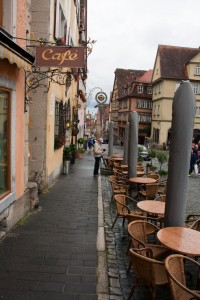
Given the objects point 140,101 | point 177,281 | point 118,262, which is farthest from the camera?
point 140,101

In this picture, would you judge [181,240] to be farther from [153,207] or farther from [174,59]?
[174,59]

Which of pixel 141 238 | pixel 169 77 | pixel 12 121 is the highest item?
pixel 169 77

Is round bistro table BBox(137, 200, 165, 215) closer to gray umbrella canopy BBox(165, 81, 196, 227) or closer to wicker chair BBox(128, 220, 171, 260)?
wicker chair BBox(128, 220, 171, 260)

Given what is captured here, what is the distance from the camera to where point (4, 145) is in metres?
6.64

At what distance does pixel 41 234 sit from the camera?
6.62 m

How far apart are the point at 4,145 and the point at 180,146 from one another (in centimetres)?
365

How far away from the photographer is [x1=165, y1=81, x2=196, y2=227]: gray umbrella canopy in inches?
193

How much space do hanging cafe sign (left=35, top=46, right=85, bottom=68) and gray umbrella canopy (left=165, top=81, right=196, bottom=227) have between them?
8.29ft

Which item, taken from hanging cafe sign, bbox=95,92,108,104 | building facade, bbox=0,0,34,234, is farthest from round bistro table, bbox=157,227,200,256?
hanging cafe sign, bbox=95,92,108,104

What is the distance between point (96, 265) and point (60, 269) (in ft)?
2.04

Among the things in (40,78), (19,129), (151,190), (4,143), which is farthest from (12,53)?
(151,190)

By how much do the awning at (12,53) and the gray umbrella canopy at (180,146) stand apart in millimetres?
2607

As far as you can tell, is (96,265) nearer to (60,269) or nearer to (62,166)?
(60,269)

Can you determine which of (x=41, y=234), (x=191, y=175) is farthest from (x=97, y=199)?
(x=191, y=175)
